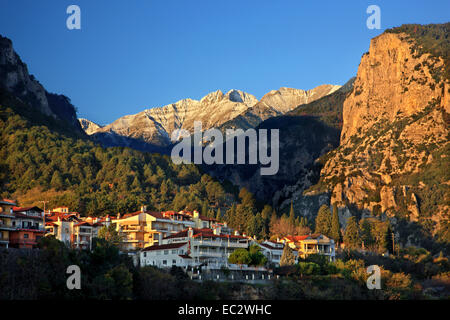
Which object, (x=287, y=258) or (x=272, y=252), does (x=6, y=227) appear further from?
(x=272, y=252)

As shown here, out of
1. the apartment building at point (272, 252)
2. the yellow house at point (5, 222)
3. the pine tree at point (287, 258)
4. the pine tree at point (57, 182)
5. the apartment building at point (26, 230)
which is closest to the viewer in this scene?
the yellow house at point (5, 222)

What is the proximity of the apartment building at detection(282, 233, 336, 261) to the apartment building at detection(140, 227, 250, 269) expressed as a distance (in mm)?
18443

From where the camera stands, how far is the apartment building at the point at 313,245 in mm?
108812

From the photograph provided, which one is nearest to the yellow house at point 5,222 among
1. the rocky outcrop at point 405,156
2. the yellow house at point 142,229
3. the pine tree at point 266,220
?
the yellow house at point 142,229

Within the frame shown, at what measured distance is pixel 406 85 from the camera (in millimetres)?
197125

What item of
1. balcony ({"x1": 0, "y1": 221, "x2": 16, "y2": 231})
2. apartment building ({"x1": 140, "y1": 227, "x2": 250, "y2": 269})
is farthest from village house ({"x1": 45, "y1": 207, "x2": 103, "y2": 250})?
balcony ({"x1": 0, "y1": 221, "x2": 16, "y2": 231})

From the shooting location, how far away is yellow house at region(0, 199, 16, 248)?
248 feet

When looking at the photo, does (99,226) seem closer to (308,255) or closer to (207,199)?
(308,255)

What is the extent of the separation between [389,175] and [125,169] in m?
72.6

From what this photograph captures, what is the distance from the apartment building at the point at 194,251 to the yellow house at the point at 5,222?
17.9m

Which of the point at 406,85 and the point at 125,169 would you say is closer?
the point at 125,169

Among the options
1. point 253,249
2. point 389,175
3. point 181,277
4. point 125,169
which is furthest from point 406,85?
point 181,277

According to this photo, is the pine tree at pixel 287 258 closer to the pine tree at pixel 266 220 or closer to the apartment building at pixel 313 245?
the apartment building at pixel 313 245
